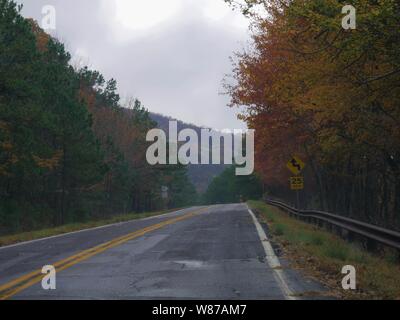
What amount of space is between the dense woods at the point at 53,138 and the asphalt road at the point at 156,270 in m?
16.8

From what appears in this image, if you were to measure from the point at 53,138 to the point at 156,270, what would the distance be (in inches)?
1320

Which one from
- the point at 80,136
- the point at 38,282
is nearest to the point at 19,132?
the point at 80,136

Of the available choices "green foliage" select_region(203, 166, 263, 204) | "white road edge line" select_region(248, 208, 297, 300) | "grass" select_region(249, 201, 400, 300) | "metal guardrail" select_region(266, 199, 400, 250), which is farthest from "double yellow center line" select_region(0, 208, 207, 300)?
"green foliage" select_region(203, 166, 263, 204)

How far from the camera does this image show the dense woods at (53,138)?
33.5m

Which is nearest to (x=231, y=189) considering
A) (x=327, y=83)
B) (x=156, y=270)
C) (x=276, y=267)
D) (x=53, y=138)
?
(x=53, y=138)

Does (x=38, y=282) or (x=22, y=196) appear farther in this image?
(x=22, y=196)

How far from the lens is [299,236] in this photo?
59.0 ft

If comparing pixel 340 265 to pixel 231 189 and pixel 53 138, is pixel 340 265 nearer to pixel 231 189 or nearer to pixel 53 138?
pixel 53 138

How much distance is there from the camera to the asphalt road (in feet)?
31.5

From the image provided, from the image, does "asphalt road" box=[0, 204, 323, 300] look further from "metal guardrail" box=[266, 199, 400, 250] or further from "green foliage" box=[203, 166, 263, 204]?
"green foliage" box=[203, 166, 263, 204]

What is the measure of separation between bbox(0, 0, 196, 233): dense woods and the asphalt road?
16.8 metres

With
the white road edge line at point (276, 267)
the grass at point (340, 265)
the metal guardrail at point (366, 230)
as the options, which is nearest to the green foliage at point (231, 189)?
the metal guardrail at point (366, 230)
